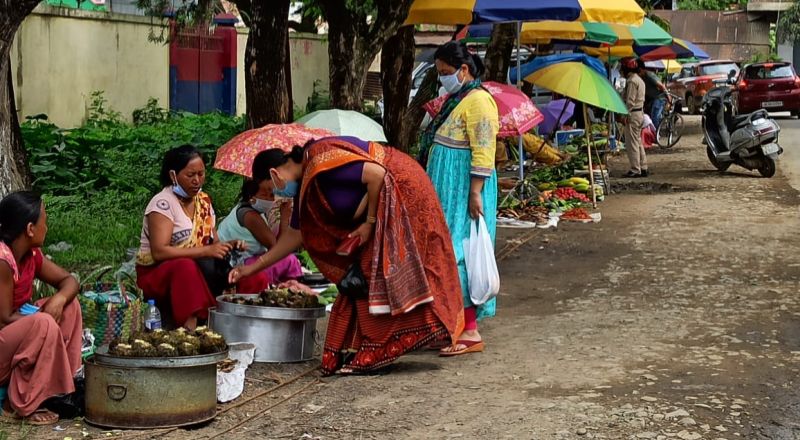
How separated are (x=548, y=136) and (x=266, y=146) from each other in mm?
9448

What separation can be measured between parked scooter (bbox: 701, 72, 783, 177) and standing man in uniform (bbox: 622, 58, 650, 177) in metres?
1.14

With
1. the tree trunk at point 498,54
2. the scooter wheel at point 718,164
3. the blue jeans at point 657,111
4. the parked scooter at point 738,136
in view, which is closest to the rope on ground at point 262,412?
the tree trunk at point 498,54

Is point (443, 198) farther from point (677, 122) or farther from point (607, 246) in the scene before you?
point (677, 122)

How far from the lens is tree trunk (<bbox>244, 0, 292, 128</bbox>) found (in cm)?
1097

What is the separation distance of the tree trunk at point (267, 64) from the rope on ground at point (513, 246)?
238 cm

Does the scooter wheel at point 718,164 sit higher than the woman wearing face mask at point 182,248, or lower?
lower

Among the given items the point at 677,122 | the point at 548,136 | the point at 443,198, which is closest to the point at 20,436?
the point at 443,198

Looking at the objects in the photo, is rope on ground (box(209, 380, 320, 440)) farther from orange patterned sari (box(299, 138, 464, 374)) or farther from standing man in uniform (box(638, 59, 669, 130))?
standing man in uniform (box(638, 59, 669, 130))

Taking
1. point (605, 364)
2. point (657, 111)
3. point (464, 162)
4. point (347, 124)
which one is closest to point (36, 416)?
point (464, 162)

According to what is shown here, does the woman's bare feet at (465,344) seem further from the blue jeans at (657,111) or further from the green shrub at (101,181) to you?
the blue jeans at (657,111)

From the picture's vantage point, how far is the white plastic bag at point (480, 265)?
6.87 m

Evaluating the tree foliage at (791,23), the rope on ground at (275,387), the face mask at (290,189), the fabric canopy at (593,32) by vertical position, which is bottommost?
the rope on ground at (275,387)

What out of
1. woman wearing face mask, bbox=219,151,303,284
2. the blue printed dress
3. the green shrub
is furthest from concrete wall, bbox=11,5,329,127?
the blue printed dress

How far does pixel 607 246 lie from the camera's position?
11047 mm
